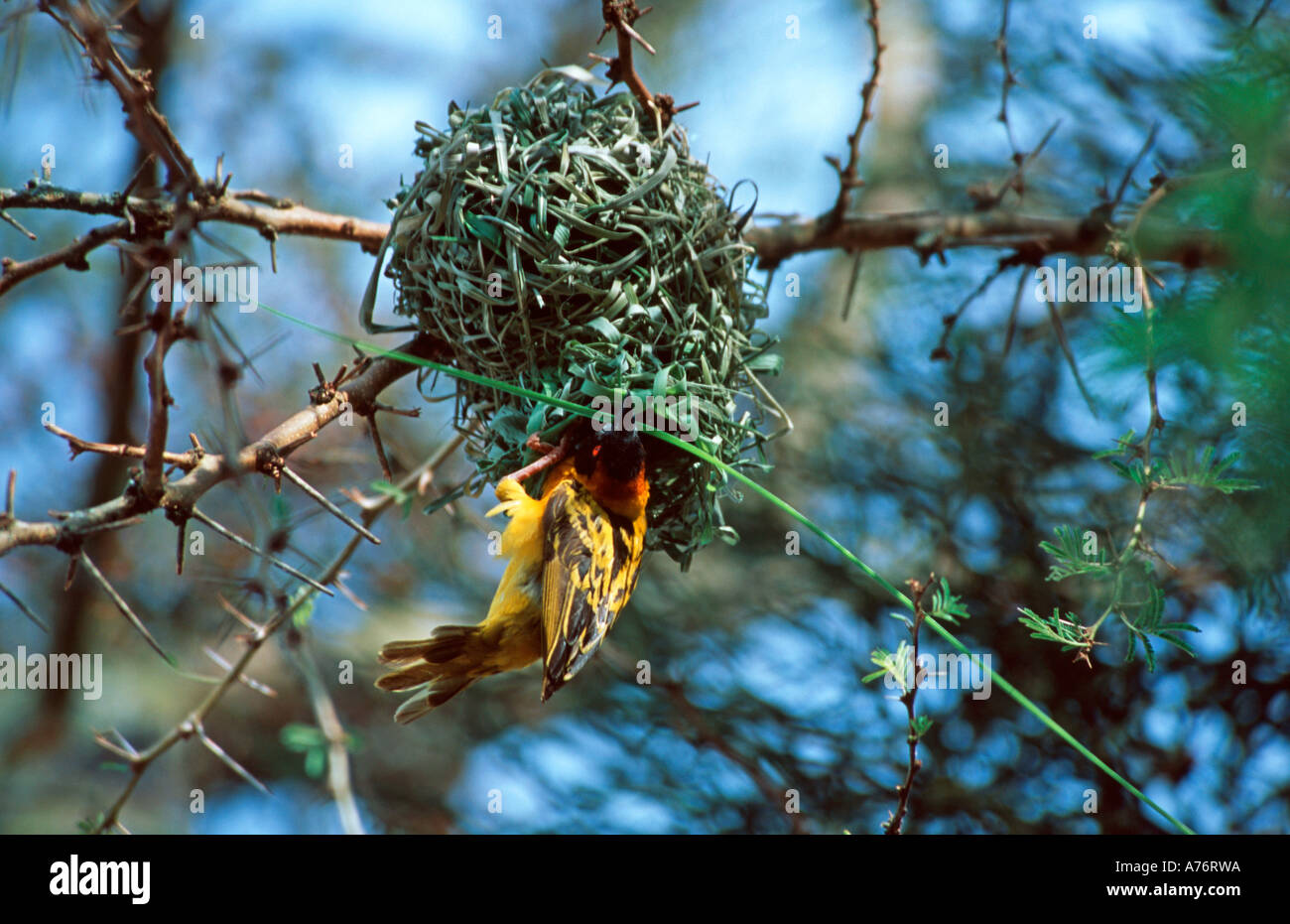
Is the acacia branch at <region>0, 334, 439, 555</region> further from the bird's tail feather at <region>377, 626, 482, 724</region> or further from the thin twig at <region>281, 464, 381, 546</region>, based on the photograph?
the bird's tail feather at <region>377, 626, 482, 724</region>

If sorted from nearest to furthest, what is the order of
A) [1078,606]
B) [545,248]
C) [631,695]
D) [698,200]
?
[545,248]
[698,200]
[1078,606]
[631,695]

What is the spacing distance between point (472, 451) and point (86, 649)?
3.08 m

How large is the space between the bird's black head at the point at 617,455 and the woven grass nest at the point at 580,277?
0.07 meters

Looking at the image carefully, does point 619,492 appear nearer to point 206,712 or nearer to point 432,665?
point 432,665

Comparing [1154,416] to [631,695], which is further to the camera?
[631,695]

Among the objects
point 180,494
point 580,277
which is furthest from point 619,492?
point 180,494

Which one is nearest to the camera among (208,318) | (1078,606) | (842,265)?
(208,318)

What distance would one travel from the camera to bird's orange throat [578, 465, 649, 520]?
1946 millimetres

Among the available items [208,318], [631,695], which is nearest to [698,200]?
[208,318]

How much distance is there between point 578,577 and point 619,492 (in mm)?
188

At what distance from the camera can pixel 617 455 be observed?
→ 193cm

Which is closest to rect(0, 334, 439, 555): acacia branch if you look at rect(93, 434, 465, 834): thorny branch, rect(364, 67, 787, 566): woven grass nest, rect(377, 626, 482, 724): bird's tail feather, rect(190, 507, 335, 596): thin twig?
rect(190, 507, 335, 596): thin twig
